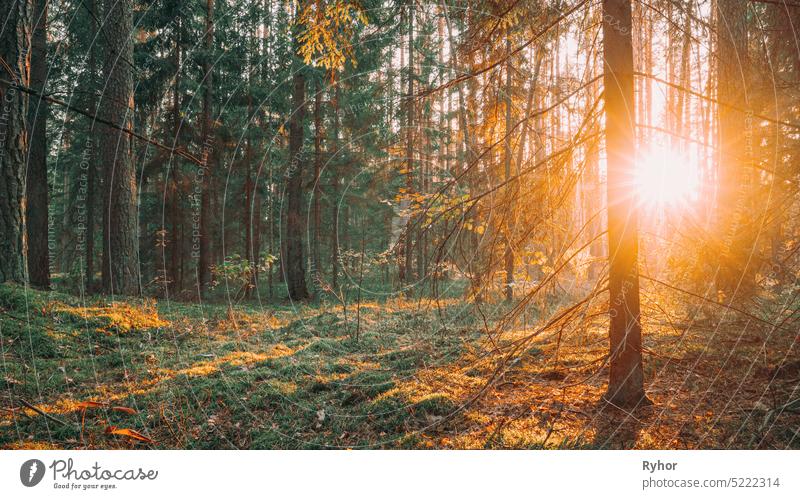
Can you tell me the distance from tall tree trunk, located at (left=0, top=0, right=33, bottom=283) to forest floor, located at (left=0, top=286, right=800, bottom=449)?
65 cm

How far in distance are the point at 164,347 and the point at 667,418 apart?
645cm

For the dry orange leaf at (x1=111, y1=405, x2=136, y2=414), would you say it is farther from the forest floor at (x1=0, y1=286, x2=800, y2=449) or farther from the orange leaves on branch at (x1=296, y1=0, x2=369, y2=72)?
the orange leaves on branch at (x1=296, y1=0, x2=369, y2=72)

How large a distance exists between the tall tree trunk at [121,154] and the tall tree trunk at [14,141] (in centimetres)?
252

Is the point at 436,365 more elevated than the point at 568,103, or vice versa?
the point at 568,103

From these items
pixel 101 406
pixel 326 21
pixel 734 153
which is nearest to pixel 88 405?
pixel 101 406

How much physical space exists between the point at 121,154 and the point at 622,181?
9.84 meters

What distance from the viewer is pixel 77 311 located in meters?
6.01

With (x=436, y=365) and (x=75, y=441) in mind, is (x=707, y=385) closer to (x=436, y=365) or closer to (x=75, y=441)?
(x=436, y=365)

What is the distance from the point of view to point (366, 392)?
13.9 feet

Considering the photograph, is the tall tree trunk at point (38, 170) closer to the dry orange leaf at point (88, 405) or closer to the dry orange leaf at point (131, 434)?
the dry orange leaf at point (88, 405)

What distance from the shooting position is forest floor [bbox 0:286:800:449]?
10.2 ft

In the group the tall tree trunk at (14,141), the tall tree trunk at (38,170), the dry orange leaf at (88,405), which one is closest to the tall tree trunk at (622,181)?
the dry orange leaf at (88,405)
